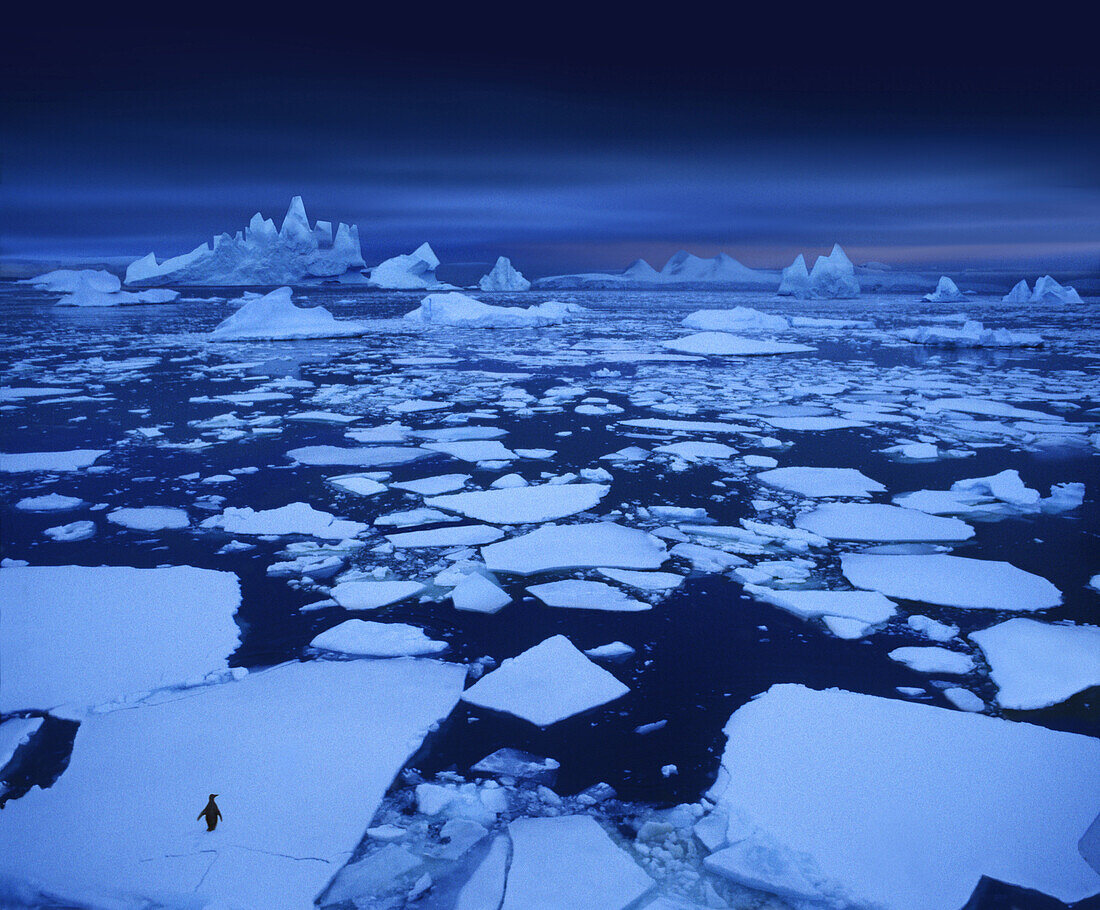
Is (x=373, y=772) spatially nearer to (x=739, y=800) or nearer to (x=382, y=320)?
(x=739, y=800)

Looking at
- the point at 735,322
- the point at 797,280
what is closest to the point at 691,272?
the point at 797,280

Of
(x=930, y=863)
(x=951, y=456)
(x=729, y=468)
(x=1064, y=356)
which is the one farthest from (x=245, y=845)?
(x=1064, y=356)

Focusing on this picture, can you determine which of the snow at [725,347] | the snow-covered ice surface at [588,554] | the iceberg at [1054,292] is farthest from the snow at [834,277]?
the snow-covered ice surface at [588,554]

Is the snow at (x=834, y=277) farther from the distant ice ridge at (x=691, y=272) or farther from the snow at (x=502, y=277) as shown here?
the distant ice ridge at (x=691, y=272)

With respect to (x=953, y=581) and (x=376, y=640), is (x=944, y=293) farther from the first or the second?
(x=376, y=640)

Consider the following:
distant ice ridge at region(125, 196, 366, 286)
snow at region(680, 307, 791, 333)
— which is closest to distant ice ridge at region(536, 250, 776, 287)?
distant ice ridge at region(125, 196, 366, 286)
